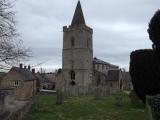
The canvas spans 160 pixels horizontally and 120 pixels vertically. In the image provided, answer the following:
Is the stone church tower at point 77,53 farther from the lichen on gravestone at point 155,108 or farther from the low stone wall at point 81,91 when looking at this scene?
the lichen on gravestone at point 155,108

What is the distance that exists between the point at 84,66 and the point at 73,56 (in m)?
3.46

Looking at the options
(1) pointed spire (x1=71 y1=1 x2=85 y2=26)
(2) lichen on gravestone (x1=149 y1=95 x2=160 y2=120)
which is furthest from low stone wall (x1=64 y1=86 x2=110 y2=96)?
(2) lichen on gravestone (x1=149 y1=95 x2=160 y2=120)

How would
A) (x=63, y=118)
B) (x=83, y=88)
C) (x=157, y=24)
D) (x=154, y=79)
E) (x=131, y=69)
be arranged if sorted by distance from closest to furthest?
1. (x=157, y=24)
2. (x=63, y=118)
3. (x=154, y=79)
4. (x=131, y=69)
5. (x=83, y=88)

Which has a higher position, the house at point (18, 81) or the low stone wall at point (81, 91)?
the house at point (18, 81)

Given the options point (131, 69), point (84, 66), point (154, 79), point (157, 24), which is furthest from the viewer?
point (84, 66)

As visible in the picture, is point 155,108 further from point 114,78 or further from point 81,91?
point 114,78

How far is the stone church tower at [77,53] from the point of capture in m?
67.5

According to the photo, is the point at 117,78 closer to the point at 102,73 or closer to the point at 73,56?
the point at 102,73

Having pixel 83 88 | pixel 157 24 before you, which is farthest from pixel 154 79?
pixel 83 88

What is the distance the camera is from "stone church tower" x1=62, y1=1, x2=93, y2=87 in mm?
67500

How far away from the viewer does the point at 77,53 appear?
68.6m

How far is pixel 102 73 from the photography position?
3014 inches

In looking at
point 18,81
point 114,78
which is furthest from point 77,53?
point 18,81

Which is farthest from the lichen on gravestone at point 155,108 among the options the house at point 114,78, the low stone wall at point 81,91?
the house at point 114,78
